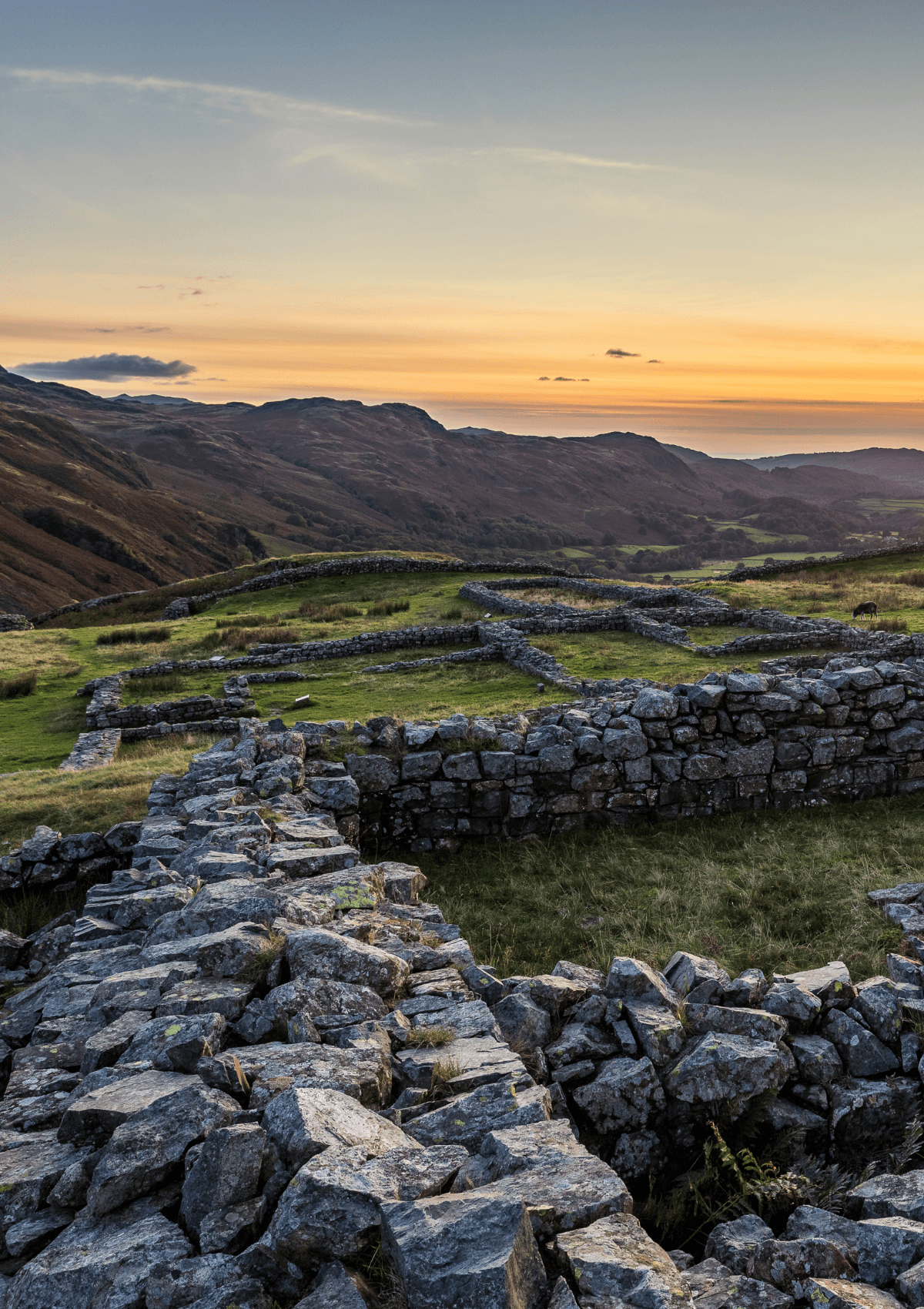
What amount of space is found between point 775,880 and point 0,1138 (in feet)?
27.8

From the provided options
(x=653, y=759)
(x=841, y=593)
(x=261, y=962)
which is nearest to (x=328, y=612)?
(x=841, y=593)

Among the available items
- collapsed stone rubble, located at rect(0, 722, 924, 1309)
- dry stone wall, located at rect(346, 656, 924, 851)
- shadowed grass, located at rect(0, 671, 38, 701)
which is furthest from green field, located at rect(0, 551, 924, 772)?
collapsed stone rubble, located at rect(0, 722, 924, 1309)

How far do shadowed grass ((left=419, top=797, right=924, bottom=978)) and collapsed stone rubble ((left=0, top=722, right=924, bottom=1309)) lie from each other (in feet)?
2.63

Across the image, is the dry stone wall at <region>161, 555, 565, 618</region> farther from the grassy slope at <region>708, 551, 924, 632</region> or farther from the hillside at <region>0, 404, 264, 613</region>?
the hillside at <region>0, 404, 264, 613</region>

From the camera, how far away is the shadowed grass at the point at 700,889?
8273 mm

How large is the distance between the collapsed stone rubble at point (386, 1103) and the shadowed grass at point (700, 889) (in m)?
0.80

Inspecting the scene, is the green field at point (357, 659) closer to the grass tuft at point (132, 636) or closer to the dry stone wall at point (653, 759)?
the grass tuft at point (132, 636)

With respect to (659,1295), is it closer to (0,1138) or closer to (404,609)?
(0,1138)

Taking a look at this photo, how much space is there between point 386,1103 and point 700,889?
6.11 m

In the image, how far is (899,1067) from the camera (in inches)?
218

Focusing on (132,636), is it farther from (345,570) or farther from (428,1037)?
(428,1037)

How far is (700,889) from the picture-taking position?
961 cm

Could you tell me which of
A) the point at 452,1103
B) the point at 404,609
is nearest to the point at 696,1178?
the point at 452,1103

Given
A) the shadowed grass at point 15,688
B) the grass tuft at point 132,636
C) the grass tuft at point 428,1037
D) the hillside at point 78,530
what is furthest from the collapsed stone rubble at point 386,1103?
the hillside at point 78,530
